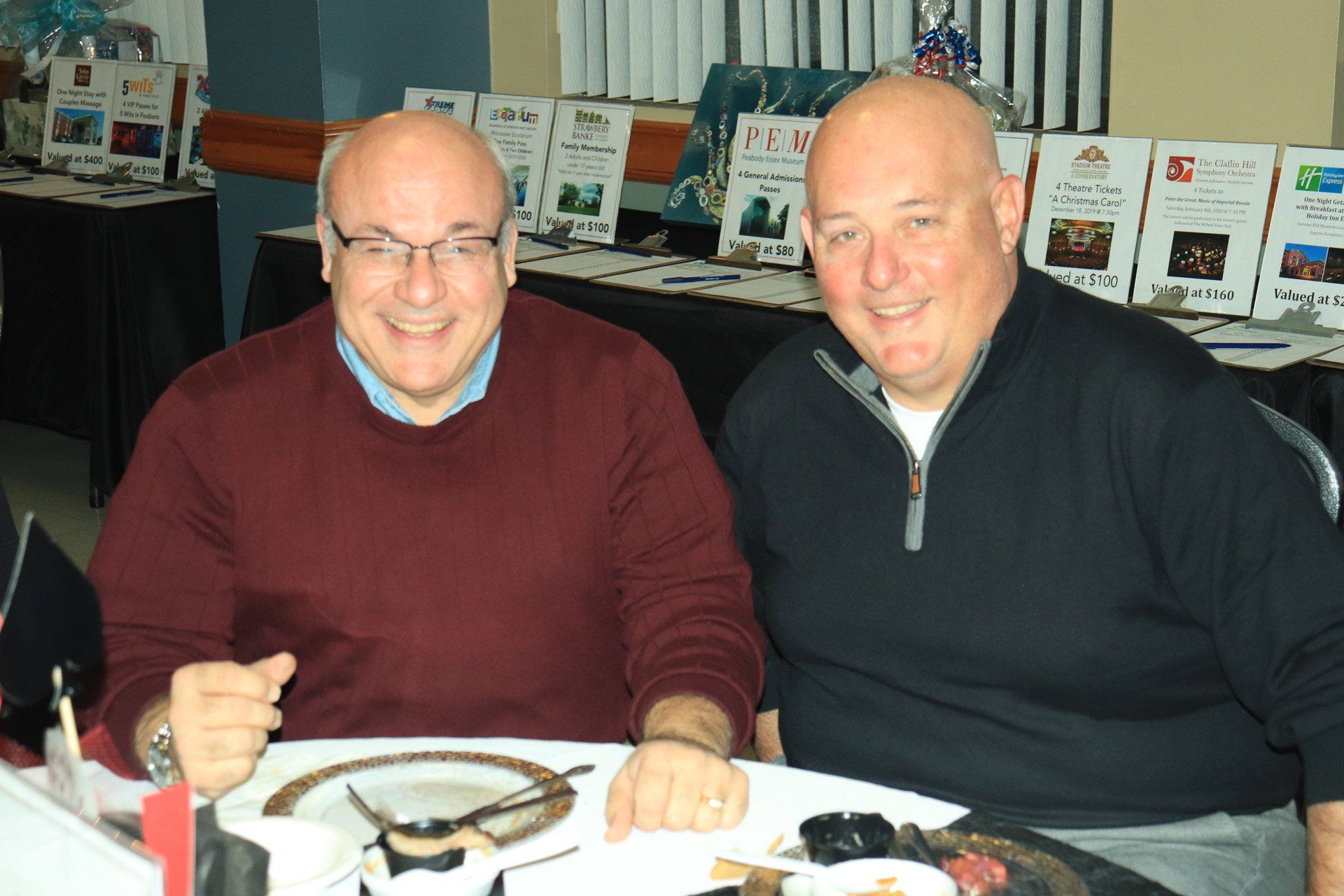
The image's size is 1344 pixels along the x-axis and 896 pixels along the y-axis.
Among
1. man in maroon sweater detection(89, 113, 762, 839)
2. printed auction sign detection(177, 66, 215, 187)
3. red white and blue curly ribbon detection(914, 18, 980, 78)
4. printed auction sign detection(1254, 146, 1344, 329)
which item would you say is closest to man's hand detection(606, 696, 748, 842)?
man in maroon sweater detection(89, 113, 762, 839)

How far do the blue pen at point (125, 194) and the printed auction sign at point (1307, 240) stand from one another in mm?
3591

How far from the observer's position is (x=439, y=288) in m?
1.72

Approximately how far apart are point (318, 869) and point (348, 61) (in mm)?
3994

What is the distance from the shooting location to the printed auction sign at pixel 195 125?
5.20m

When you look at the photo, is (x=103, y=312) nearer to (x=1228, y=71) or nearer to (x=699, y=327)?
(x=699, y=327)

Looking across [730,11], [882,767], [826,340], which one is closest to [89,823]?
[882,767]

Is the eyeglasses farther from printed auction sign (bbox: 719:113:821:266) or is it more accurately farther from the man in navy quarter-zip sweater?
printed auction sign (bbox: 719:113:821:266)

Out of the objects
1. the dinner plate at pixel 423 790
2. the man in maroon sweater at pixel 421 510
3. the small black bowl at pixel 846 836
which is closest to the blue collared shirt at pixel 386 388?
the man in maroon sweater at pixel 421 510

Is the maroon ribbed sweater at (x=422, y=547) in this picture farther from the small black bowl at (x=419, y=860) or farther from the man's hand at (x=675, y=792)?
the small black bowl at (x=419, y=860)

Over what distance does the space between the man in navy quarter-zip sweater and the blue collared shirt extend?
43 centimetres

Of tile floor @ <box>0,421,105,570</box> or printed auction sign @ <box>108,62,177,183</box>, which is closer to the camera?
tile floor @ <box>0,421,105,570</box>

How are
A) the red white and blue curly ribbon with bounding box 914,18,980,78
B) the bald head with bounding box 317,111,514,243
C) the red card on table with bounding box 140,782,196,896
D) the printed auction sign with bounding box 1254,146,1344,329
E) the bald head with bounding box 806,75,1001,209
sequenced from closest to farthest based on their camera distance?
the red card on table with bounding box 140,782,196,896 < the bald head with bounding box 806,75,1001,209 < the bald head with bounding box 317,111,514,243 < the printed auction sign with bounding box 1254,146,1344,329 < the red white and blue curly ribbon with bounding box 914,18,980,78

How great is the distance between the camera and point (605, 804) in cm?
129

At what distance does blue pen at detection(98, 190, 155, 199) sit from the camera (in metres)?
4.71
